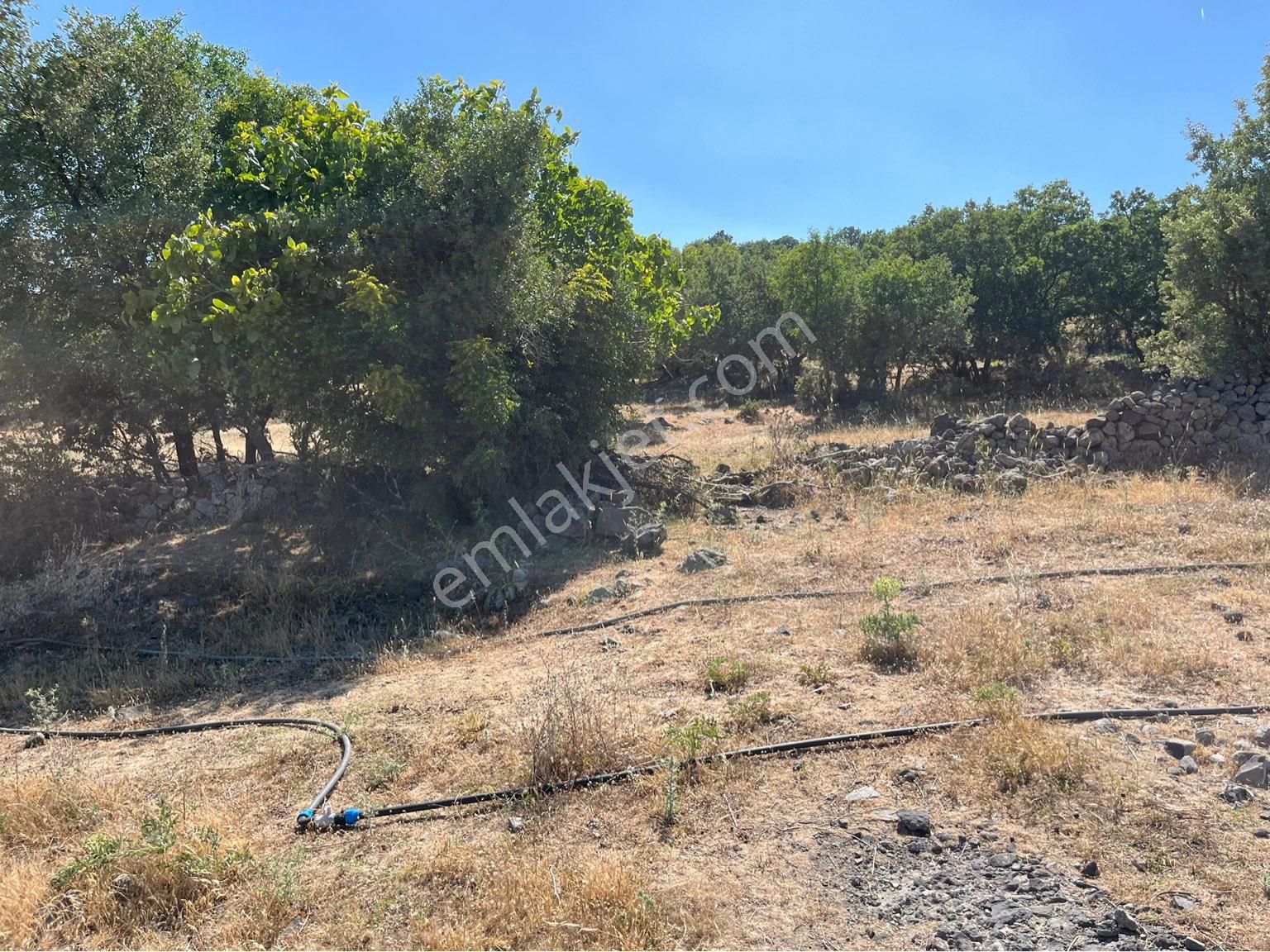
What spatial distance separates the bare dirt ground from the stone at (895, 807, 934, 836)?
8 centimetres

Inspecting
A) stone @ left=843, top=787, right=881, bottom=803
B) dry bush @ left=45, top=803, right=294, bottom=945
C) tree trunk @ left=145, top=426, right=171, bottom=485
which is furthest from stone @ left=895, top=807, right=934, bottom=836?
tree trunk @ left=145, top=426, right=171, bottom=485

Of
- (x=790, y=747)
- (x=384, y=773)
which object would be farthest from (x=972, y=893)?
(x=384, y=773)

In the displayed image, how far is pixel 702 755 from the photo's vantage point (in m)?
4.03

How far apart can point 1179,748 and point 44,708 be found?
722 cm

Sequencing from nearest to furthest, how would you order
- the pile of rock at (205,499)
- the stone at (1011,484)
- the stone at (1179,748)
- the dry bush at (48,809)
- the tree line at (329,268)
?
1. the stone at (1179,748)
2. the dry bush at (48,809)
3. the tree line at (329,268)
4. the stone at (1011,484)
5. the pile of rock at (205,499)

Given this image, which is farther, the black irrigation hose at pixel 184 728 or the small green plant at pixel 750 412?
the small green plant at pixel 750 412

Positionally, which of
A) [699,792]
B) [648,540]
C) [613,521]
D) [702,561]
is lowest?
[699,792]

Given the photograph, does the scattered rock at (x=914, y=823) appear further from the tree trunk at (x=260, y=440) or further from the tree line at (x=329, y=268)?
the tree trunk at (x=260, y=440)

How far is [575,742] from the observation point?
4141 mm

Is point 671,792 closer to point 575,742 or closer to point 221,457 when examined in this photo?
point 575,742

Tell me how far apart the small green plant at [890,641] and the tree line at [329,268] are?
4556mm

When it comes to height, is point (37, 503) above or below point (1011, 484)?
above

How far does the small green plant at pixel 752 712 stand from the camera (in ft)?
14.6

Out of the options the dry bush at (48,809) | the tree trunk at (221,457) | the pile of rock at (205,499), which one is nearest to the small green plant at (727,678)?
the dry bush at (48,809)
